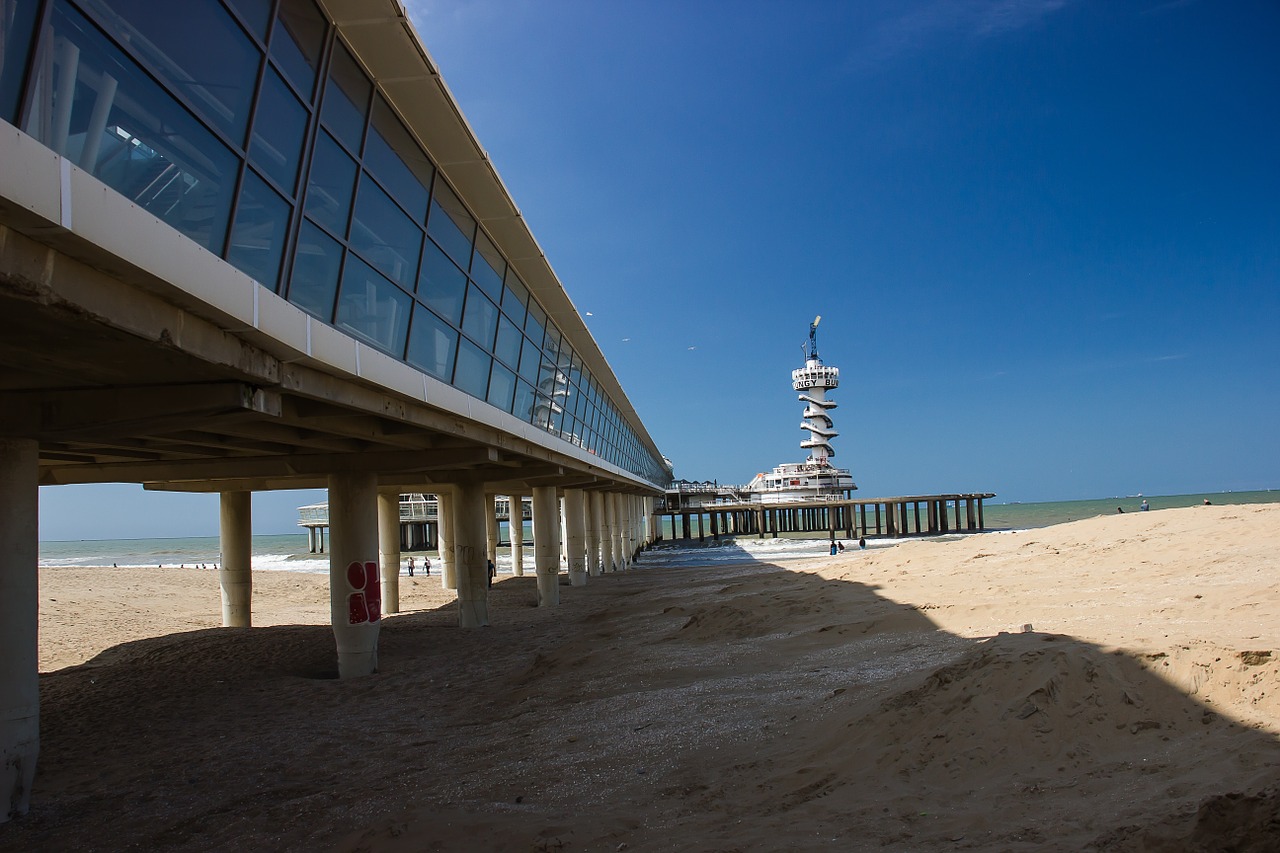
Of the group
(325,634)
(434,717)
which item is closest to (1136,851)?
(434,717)

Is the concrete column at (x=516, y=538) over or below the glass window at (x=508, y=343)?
below

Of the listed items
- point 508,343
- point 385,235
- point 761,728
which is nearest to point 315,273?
point 385,235

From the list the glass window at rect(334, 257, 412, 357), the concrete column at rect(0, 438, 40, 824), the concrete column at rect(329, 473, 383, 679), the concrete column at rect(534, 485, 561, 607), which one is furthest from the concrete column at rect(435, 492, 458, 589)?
the concrete column at rect(0, 438, 40, 824)

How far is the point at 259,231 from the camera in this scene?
20.9 feet

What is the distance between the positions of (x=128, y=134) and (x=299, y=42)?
2541 mm

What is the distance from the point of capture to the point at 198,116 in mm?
5578

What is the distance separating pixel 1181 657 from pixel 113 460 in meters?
16.2

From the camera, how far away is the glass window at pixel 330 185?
23.9 feet

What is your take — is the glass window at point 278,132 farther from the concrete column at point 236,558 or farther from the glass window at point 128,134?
the concrete column at point 236,558

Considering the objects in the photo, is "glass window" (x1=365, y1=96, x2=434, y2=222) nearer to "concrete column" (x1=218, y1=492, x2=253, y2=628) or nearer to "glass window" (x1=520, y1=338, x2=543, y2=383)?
"glass window" (x1=520, y1=338, x2=543, y2=383)

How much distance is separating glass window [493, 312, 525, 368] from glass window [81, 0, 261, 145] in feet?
24.0

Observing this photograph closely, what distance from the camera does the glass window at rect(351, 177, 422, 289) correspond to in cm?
830

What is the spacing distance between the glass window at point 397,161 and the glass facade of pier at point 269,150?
3 centimetres

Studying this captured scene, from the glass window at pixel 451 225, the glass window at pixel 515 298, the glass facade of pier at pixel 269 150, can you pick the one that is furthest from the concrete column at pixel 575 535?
the glass window at pixel 451 225
